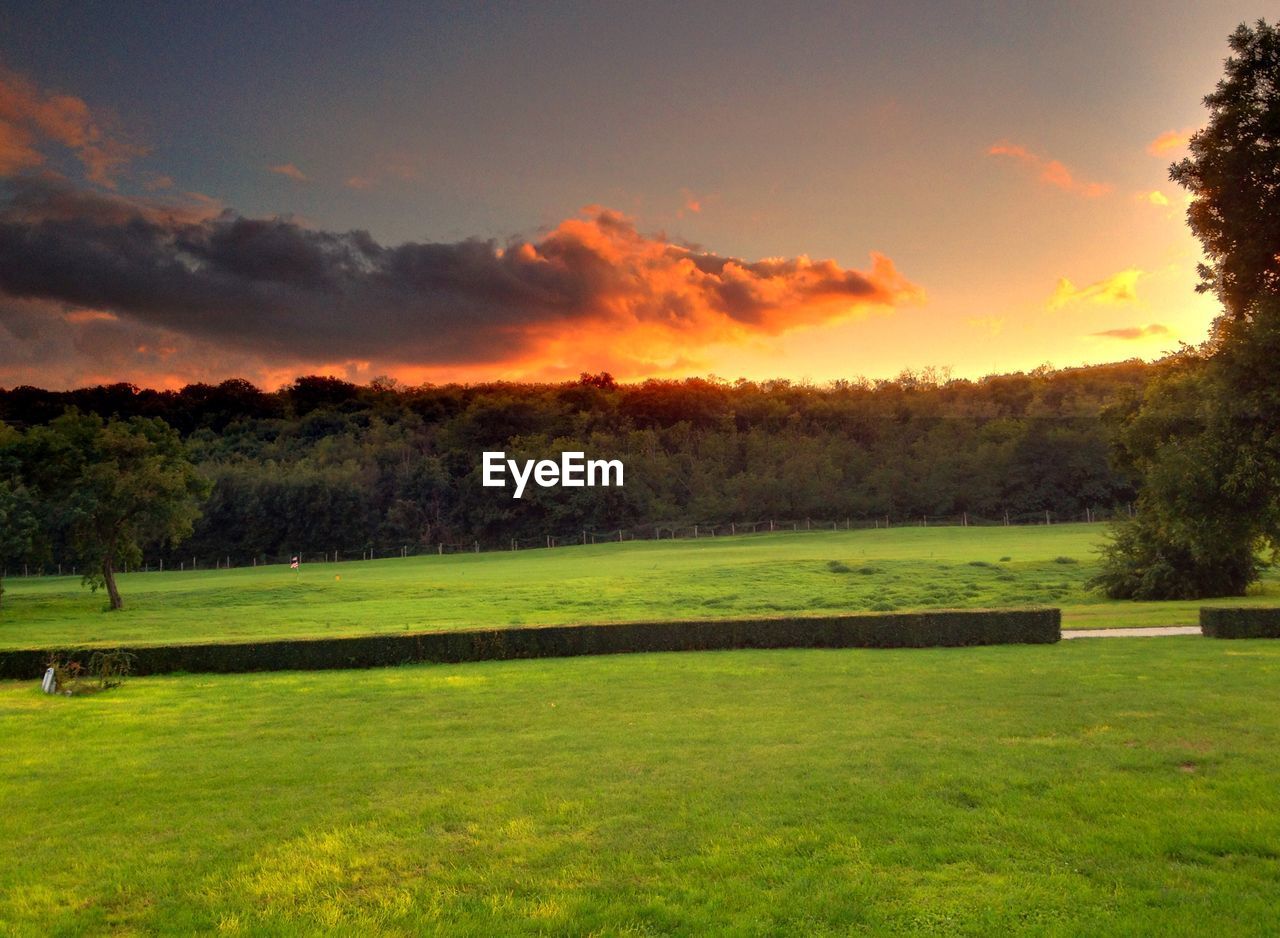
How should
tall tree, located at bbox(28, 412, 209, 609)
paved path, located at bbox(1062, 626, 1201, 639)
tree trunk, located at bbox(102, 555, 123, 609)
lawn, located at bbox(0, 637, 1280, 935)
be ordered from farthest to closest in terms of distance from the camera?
tall tree, located at bbox(28, 412, 209, 609) → tree trunk, located at bbox(102, 555, 123, 609) → paved path, located at bbox(1062, 626, 1201, 639) → lawn, located at bbox(0, 637, 1280, 935)

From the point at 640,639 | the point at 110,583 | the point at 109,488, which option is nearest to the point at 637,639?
the point at 640,639

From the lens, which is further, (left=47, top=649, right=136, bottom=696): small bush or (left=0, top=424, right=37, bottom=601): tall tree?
(left=0, top=424, right=37, bottom=601): tall tree

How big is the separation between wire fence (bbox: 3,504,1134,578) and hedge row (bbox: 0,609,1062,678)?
2429 inches

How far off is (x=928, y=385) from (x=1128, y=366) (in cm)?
2751

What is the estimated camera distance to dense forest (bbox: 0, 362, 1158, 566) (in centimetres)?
9069

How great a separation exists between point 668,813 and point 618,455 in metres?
98.7

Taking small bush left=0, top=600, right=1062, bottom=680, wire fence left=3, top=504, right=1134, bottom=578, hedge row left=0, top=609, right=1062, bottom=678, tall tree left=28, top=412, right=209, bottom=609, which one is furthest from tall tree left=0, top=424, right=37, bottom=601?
wire fence left=3, top=504, right=1134, bottom=578

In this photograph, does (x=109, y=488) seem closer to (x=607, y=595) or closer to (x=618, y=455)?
(x=607, y=595)

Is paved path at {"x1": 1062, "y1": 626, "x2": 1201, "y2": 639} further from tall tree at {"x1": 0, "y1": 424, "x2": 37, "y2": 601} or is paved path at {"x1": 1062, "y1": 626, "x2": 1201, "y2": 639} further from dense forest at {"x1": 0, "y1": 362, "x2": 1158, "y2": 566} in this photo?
dense forest at {"x1": 0, "y1": 362, "x2": 1158, "y2": 566}

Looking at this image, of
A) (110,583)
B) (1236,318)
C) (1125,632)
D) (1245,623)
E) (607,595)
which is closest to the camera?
(1236,318)

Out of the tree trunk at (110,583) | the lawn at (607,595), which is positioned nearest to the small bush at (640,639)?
the lawn at (607,595)

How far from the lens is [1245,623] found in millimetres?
20562

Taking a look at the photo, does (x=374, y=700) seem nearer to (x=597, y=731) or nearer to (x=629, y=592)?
(x=597, y=731)

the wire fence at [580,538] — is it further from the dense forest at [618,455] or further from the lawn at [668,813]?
the lawn at [668,813]
